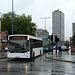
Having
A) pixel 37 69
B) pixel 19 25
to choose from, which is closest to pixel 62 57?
pixel 37 69

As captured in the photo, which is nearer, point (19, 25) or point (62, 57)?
point (62, 57)

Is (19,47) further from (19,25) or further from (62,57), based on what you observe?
(19,25)

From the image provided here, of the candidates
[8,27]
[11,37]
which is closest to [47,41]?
[11,37]

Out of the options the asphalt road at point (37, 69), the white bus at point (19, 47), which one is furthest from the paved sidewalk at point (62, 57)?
the asphalt road at point (37, 69)

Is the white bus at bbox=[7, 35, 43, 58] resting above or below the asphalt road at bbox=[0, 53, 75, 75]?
above

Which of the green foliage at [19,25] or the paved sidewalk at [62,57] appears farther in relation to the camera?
the green foliage at [19,25]

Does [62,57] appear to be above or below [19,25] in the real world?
below

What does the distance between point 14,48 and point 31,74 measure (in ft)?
33.5

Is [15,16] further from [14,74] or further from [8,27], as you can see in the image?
[14,74]

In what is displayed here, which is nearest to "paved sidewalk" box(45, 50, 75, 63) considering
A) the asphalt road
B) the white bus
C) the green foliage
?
the white bus

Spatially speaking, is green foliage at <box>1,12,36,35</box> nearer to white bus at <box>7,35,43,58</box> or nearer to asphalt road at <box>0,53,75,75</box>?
white bus at <box>7,35,43,58</box>

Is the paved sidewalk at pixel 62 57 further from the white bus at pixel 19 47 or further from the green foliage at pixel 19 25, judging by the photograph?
the green foliage at pixel 19 25

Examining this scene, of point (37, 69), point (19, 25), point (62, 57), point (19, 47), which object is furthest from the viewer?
point (19, 25)

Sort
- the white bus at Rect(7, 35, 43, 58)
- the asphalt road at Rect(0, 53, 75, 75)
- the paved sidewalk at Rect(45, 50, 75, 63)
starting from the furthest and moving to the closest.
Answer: the paved sidewalk at Rect(45, 50, 75, 63) < the white bus at Rect(7, 35, 43, 58) < the asphalt road at Rect(0, 53, 75, 75)
